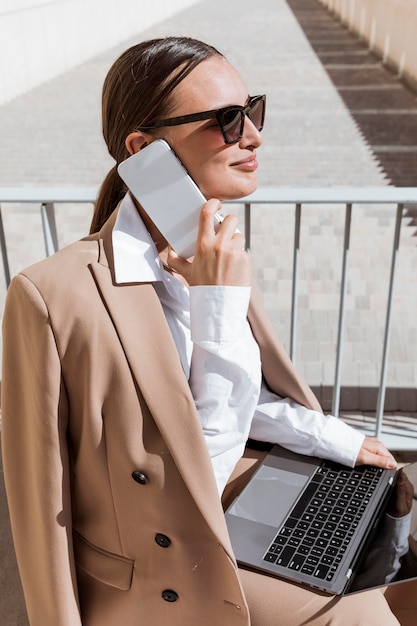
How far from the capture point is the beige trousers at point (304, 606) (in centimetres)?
164

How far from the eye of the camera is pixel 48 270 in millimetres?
1507

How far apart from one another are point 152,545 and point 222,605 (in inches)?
8.6

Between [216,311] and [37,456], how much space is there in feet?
1.67

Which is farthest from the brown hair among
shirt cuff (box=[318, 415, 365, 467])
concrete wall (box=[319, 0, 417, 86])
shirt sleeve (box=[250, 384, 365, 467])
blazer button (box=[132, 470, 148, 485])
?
concrete wall (box=[319, 0, 417, 86])

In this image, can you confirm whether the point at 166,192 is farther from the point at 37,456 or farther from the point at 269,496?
the point at 269,496

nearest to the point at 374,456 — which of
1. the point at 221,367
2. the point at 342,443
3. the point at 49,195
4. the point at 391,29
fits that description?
the point at 342,443

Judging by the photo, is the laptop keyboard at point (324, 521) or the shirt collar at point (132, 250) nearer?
the shirt collar at point (132, 250)

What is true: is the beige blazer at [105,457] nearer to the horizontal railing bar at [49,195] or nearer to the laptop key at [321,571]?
the laptop key at [321,571]

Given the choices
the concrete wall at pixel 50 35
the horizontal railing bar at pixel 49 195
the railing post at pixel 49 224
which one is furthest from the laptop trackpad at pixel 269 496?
the concrete wall at pixel 50 35

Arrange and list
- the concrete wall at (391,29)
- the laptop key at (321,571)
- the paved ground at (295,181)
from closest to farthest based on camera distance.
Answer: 1. the laptop key at (321,571)
2. the paved ground at (295,181)
3. the concrete wall at (391,29)

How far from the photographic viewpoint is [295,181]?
33.3 ft

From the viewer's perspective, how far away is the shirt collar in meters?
1.59

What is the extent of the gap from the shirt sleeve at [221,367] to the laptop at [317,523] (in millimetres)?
240

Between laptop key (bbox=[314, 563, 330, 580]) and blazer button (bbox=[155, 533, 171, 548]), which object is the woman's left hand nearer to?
laptop key (bbox=[314, 563, 330, 580])
